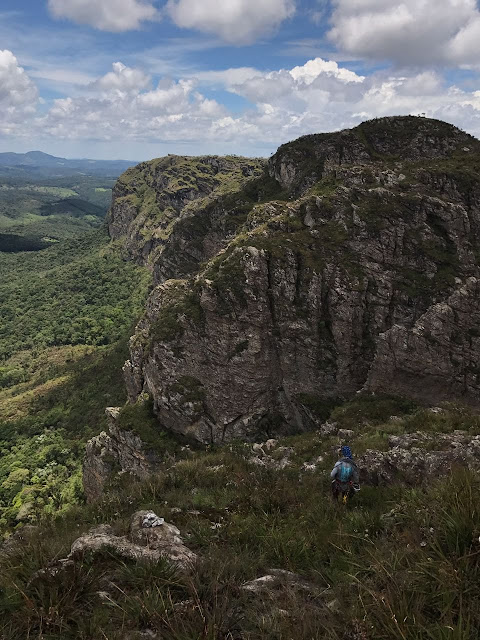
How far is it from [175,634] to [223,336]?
35029mm

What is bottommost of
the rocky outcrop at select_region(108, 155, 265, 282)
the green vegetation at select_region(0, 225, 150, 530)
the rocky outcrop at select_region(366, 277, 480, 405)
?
the green vegetation at select_region(0, 225, 150, 530)

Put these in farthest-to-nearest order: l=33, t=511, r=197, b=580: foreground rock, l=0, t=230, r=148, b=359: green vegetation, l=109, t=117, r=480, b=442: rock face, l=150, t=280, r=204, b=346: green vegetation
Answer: l=0, t=230, r=148, b=359: green vegetation < l=150, t=280, r=204, b=346: green vegetation < l=109, t=117, r=480, b=442: rock face < l=33, t=511, r=197, b=580: foreground rock

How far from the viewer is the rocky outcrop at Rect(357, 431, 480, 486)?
45.1ft

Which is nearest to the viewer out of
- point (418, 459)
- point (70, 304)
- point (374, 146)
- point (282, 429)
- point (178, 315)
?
point (418, 459)

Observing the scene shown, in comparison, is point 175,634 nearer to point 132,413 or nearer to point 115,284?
point 132,413

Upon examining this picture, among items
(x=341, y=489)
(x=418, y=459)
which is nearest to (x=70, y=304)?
(x=418, y=459)

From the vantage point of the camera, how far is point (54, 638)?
208 inches

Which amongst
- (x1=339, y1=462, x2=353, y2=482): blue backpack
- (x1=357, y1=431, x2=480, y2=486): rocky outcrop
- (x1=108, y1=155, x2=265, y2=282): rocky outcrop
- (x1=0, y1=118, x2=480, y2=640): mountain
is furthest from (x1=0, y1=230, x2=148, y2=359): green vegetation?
(x1=339, y1=462, x2=353, y2=482): blue backpack

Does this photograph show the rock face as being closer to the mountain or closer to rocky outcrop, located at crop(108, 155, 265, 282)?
the mountain

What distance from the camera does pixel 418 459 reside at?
14.9 m

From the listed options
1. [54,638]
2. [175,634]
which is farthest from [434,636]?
[54,638]

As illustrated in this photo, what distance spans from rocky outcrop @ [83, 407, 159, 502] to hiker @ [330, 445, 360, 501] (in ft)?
91.6

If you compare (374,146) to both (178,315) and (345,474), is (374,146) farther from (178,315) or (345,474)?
(345,474)

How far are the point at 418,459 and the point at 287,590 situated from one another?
35.9 feet
